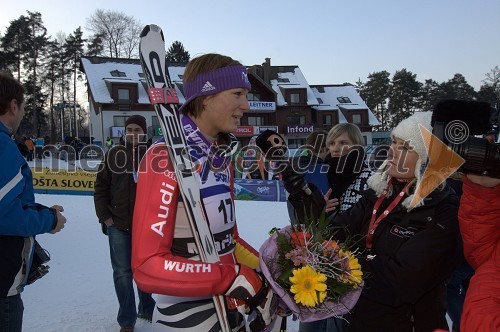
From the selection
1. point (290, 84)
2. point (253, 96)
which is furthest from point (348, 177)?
point (290, 84)

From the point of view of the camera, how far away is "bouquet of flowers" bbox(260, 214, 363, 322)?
1596mm

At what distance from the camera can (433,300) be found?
7.27ft

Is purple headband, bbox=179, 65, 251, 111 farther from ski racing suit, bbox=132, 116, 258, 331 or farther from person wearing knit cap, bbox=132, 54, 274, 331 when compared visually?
ski racing suit, bbox=132, 116, 258, 331

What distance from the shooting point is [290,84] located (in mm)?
41031

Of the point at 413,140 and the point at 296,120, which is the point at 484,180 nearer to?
the point at 413,140

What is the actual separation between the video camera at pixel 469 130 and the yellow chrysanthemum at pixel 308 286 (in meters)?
0.67

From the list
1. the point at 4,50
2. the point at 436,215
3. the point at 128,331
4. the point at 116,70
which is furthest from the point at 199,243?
the point at 4,50

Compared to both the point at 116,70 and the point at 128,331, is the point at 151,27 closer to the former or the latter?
the point at 128,331

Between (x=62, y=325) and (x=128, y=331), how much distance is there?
0.70m

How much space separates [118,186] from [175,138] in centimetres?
244

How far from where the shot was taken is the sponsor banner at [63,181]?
12570 mm

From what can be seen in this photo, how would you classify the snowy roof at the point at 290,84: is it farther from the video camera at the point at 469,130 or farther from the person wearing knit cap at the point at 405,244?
the video camera at the point at 469,130

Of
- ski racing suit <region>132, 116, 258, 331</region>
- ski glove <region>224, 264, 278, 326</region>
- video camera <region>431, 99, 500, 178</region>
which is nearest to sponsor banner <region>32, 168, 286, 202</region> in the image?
ski racing suit <region>132, 116, 258, 331</region>

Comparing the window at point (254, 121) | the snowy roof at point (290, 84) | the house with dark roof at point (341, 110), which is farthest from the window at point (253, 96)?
the house with dark roof at point (341, 110)
